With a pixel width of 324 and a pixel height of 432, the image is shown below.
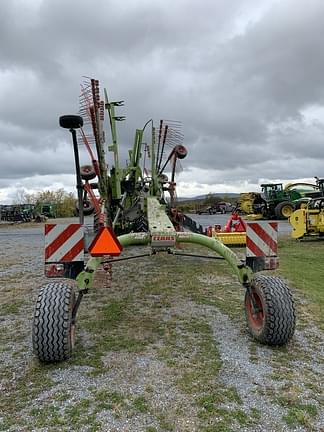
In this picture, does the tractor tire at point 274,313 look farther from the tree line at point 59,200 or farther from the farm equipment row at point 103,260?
the tree line at point 59,200

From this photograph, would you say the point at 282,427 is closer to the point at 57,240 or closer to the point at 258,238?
the point at 258,238

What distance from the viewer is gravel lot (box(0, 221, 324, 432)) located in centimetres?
256

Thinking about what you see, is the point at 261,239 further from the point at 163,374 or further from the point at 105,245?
the point at 163,374

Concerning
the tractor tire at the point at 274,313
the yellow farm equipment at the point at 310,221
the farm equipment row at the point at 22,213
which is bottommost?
the tractor tire at the point at 274,313

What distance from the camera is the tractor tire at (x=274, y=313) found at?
3621 mm

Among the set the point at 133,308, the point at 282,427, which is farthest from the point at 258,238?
the point at 282,427

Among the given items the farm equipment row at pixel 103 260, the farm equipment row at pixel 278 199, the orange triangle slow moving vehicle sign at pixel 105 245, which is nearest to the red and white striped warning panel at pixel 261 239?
the farm equipment row at pixel 103 260

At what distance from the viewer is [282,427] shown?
247cm

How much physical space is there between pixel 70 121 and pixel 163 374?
2354 mm

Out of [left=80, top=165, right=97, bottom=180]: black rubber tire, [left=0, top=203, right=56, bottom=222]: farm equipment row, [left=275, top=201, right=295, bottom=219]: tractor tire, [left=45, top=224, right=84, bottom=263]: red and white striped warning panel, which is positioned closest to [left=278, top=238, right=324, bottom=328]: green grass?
[left=45, top=224, right=84, bottom=263]: red and white striped warning panel

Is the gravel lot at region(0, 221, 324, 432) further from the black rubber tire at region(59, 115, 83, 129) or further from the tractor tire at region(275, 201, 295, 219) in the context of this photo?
the tractor tire at region(275, 201, 295, 219)

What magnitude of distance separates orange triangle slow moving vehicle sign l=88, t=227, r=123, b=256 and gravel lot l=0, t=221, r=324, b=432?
875 mm

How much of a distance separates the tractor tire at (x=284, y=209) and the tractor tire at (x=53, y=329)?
2344cm

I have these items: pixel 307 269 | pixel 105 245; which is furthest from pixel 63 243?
pixel 307 269
